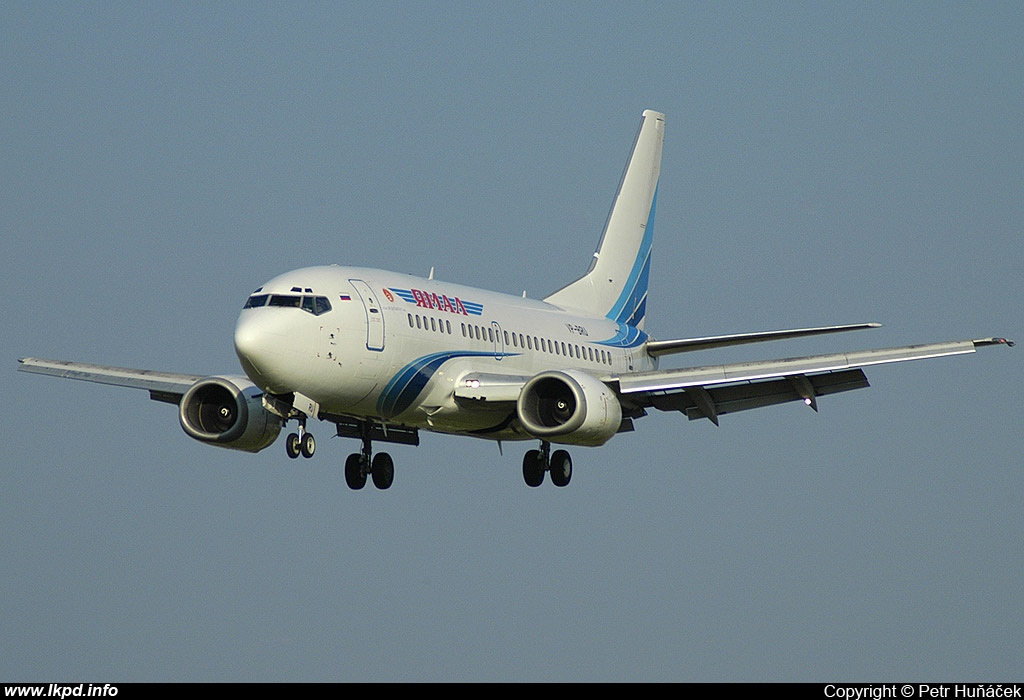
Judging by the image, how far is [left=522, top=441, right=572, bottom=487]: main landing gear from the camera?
4709 cm

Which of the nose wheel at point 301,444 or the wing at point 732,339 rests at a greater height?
the wing at point 732,339

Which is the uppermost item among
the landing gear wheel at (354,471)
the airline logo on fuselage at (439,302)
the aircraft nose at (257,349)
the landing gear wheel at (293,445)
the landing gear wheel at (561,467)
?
the airline logo on fuselage at (439,302)

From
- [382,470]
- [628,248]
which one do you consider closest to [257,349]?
[382,470]

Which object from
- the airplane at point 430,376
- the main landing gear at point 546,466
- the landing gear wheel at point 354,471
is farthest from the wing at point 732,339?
the landing gear wheel at point 354,471

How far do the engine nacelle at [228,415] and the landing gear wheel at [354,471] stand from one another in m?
2.32

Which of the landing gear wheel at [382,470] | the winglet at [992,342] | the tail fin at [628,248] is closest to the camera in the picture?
the winglet at [992,342]

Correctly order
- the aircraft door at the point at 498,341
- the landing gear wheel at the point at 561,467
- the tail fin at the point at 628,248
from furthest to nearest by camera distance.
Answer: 1. the tail fin at the point at 628,248
2. the landing gear wheel at the point at 561,467
3. the aircraft door at the point at 498,341

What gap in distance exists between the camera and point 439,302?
4362 cm

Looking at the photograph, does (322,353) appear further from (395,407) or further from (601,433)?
(601,433)

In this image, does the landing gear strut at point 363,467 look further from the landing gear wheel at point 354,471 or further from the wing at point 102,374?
the wing at point 102,374

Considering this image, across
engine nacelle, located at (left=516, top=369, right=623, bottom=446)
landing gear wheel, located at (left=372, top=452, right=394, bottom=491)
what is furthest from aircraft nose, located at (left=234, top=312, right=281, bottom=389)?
landing gear wheel, located at (left=372, top=452, right=394, bottom=491)

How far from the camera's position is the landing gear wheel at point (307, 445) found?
3984 centimetres

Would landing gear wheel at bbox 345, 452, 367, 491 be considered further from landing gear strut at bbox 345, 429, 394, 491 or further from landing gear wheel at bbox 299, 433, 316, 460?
landing gear wheel at bbox 299, 433, 316, 460

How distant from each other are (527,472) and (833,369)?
9456mm
